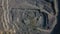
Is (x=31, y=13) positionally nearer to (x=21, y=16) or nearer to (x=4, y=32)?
(x=21, y=16)

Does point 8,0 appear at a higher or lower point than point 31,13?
higher

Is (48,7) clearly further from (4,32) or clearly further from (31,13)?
(4,32)

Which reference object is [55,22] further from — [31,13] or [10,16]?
[10,16]

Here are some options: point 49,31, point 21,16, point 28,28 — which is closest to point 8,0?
point 21,16

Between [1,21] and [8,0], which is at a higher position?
[8,0]

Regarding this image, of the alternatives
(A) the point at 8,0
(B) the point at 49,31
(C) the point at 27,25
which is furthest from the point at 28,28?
(A) the point at 8,0

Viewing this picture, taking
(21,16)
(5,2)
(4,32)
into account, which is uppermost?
(5,2)
